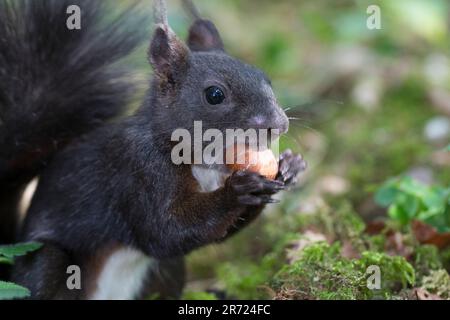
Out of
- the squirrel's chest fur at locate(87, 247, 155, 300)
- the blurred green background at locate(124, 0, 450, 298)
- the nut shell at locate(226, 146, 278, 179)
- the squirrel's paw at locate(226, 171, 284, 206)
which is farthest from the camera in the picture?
the blurred green background at locate(124, 0, 450, 298)

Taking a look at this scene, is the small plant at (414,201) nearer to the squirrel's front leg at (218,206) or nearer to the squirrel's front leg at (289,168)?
the squirrel's front leg at (289,168)

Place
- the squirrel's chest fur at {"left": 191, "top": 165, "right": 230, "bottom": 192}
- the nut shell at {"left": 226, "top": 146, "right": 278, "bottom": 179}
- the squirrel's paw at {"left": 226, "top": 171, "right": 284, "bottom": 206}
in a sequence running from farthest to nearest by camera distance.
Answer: the squirrel's chest fur at {"left": 191, "top": 165, "right": 230, "bottom": 192}
the nut shell at {"left": 226, "top": 146, "right": 278, "bottom": 179}
the squirrel's paw at {"left": 226, "top": 171, "right": 284, "bottom": 206}

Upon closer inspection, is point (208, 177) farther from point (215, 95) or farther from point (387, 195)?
point (387, 195)

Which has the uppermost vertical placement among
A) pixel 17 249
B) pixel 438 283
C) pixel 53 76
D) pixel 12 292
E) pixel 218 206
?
pixel 53 76

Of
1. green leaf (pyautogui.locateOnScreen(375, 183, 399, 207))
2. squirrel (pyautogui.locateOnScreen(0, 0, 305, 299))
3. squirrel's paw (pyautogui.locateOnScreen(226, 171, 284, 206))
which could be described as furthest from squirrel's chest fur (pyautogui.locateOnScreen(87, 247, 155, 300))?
green leaf (pyautogui.locateOnScreen(375, 183, 399, 207))

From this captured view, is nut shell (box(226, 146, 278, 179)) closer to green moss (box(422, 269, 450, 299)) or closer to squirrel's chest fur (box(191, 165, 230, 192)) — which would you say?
squirrel's chest fur (box(191, 165, 230, 192))

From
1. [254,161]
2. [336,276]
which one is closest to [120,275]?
[254,161]

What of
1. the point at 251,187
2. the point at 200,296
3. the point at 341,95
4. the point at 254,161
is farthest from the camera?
the point at 341,95
